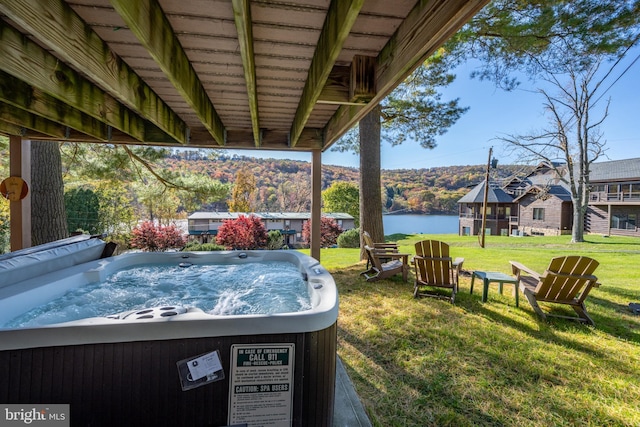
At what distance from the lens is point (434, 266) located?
12.1 ft

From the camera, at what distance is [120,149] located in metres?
6.20

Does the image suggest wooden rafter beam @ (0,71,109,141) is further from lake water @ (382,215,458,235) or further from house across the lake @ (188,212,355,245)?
lake water @ (382,215,458,235)

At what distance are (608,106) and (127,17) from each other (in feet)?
49.8

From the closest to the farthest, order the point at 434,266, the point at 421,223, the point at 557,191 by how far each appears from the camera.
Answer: the point at 434,266 < the point at 557,191 < the point at 421,223

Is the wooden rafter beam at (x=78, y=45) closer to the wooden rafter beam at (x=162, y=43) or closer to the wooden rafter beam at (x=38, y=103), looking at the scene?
the wooden rafter beam at (x=162, y=43)

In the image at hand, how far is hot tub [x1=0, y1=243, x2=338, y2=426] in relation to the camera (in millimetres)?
1286

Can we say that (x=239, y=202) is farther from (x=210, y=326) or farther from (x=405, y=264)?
(x=210, y=326)

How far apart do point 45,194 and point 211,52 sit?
4.92 meters

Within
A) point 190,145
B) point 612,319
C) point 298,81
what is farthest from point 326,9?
point 612,319

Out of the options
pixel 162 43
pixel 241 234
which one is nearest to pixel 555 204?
pixel 241 234

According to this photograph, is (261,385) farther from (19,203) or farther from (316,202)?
(19,203)

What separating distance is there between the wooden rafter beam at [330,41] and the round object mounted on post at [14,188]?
12.5ft

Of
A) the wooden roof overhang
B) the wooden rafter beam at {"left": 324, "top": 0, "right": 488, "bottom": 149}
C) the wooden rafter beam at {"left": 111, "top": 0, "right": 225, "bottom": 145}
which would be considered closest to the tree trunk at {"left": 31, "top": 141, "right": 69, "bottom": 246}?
the wooden roof overhang

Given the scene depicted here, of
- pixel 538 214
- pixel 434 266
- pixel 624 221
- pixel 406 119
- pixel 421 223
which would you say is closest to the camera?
pixel 434 266
